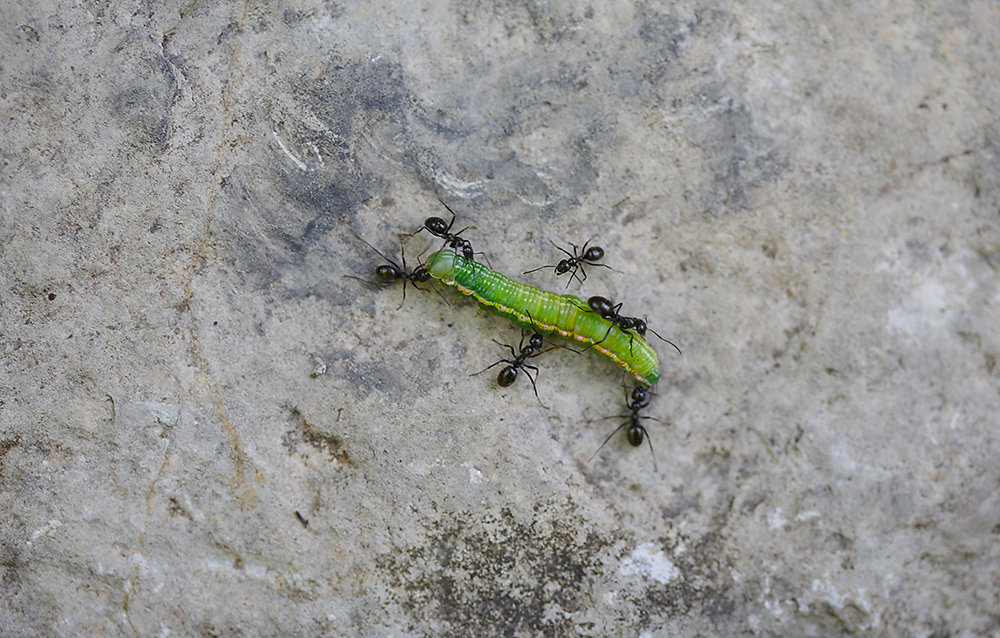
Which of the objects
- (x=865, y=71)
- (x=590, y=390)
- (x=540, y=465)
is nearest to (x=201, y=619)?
(x=540, y=465)

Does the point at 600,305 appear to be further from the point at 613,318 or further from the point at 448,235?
the point at 448,235

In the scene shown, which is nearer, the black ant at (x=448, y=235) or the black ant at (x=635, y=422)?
the black ant at (x=448, y=235)

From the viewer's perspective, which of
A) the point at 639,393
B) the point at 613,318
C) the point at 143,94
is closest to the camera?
the point at 143,94

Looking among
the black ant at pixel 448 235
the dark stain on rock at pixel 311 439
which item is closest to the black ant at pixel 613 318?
the black ant at pixel 448 235

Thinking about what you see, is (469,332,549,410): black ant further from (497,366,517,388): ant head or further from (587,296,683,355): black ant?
(587,296,683,355): black ant

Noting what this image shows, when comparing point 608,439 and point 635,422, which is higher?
point 635,422

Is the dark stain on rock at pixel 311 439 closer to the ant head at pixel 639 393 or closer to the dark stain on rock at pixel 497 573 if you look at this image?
the dark stain on rock at pixel 497 573

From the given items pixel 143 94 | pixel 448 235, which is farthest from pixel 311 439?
pixel 143 94
